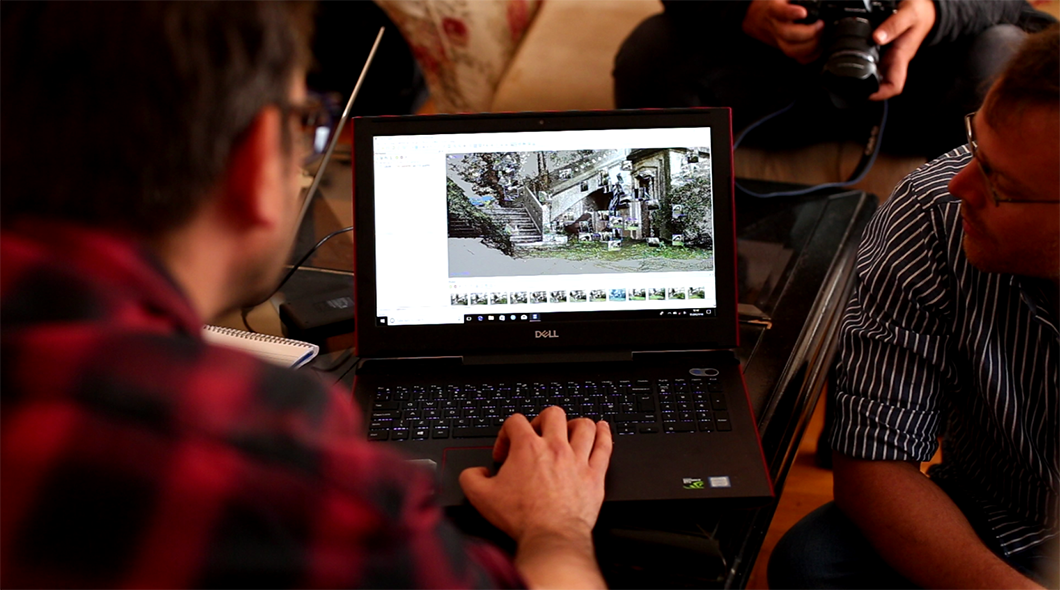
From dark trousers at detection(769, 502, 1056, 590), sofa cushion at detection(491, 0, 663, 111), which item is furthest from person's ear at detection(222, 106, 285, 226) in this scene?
sofa cushion at detection(491, 0, 663, 111)

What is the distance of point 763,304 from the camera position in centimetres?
125

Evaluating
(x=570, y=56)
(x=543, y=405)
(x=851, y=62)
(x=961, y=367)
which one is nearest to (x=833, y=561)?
(x=961, y=367)

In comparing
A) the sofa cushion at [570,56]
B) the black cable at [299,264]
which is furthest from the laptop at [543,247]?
the sofa cushion at [570,56]

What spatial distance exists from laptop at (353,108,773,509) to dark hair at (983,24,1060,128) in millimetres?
277

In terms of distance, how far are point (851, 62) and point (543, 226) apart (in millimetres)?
694

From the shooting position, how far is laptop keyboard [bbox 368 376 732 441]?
0.96 meters

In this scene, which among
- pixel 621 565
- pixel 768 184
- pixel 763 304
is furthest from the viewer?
pixel 768 184

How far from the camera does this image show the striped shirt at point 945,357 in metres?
1.02

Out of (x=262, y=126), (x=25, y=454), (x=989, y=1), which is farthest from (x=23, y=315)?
(x=989, y=1)

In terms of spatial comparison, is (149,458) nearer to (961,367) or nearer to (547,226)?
(547,226)

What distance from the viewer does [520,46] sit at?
92.7 inches

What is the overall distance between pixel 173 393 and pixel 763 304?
3.09 ft

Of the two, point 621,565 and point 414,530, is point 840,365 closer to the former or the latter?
point 621,565

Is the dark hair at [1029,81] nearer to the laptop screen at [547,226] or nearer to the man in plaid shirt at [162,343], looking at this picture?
the laptop screen at [547,226]
